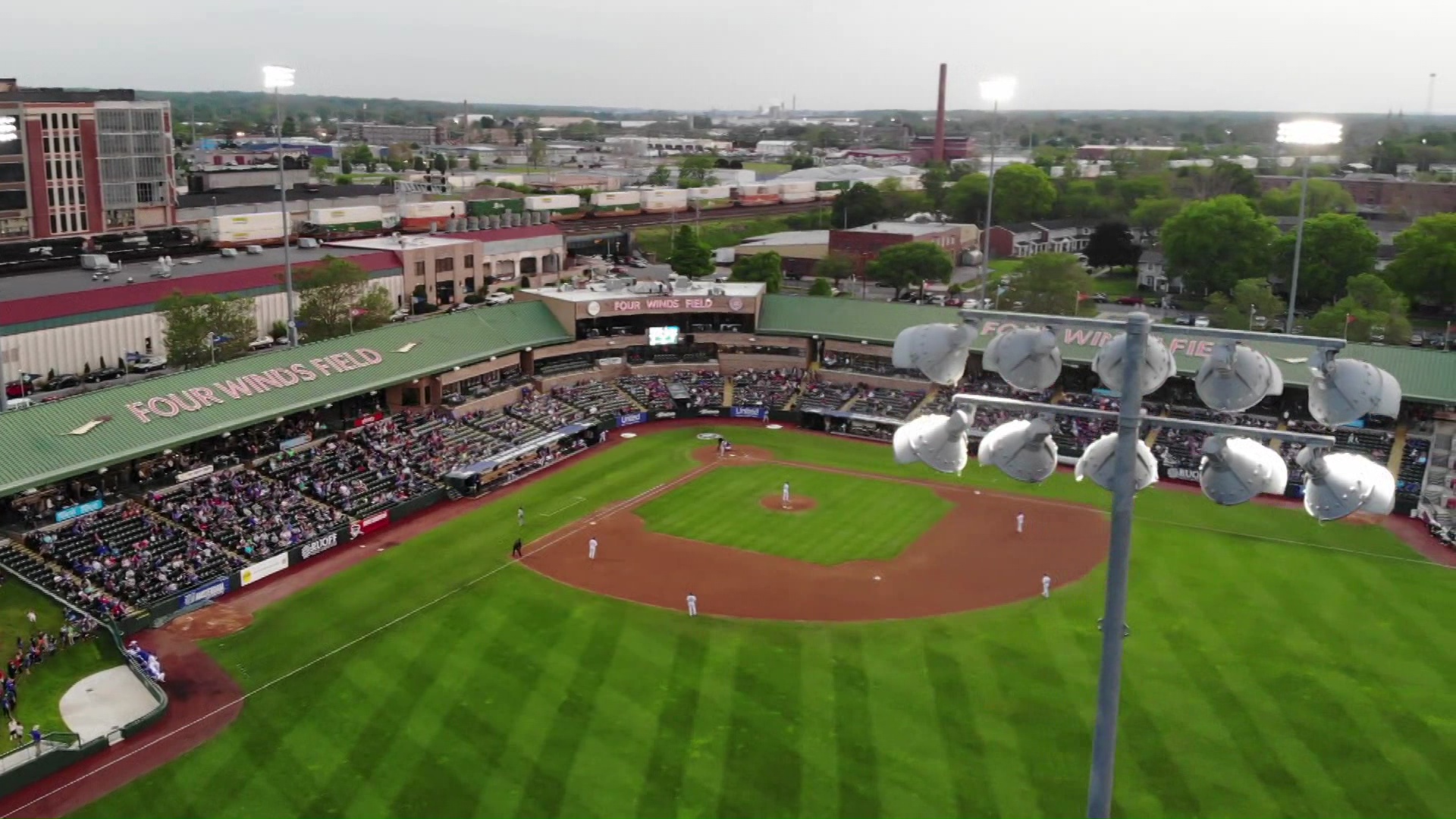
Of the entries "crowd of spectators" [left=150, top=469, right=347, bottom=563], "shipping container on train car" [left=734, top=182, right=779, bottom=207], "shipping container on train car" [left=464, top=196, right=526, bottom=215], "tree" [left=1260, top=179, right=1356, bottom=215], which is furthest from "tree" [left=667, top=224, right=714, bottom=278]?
"tree" [left=1260, top=179, right=1356, bottom=215]

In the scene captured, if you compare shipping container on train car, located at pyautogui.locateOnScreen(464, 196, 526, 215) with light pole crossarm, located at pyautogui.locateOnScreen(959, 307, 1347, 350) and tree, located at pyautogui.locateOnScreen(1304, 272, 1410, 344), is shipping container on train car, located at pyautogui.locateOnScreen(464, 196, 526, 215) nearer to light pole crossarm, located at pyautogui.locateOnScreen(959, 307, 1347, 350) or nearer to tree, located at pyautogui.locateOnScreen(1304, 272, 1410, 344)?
tree, located at pyautogui.locateOnScreen(1304, 272, 1410, 344)

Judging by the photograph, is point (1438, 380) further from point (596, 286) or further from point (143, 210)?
point (143, 210)

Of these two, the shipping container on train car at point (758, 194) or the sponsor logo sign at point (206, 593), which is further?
the shipping container on train car at point (758, 194)

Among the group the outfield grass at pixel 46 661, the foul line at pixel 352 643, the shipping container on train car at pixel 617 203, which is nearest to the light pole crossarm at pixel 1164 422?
the foul line at pixel 352 643

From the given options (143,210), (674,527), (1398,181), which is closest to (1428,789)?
(674,527)

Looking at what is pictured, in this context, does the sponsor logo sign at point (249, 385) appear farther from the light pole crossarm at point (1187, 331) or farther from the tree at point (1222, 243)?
the tree at point (1222, 243)

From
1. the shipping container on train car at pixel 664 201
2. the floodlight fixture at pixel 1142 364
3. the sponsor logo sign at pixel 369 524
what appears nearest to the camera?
the floodlight fixture at pixel 1142 364
